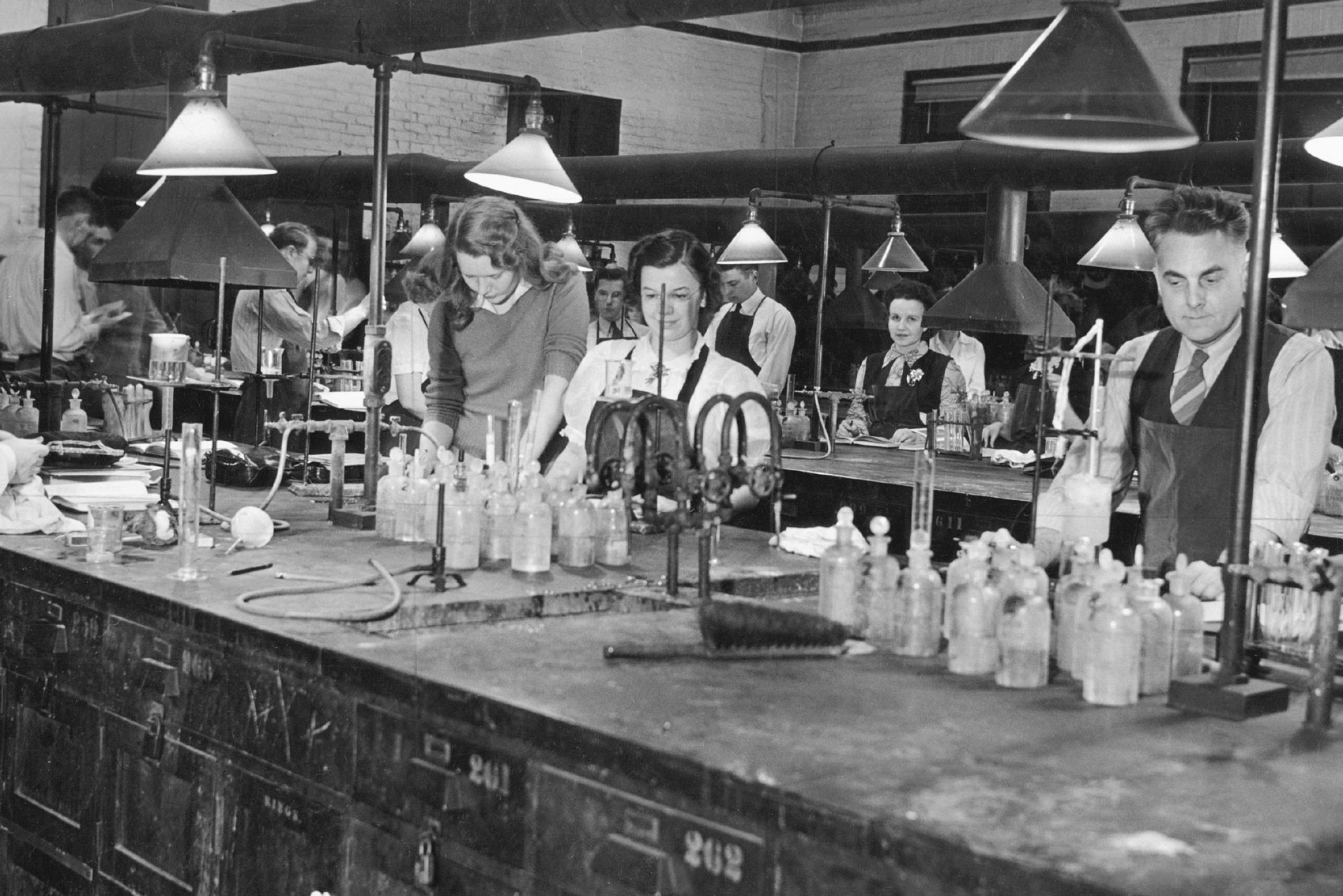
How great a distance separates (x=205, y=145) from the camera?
4.26m

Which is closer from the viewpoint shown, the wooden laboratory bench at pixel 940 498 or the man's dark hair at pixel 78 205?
the wooden laboratory bench at pixel 940 498

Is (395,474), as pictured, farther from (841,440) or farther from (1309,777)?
(841,440)

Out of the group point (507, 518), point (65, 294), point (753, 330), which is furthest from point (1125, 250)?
point (65, 294)

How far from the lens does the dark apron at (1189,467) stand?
362cm

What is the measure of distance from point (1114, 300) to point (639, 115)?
5.09 m

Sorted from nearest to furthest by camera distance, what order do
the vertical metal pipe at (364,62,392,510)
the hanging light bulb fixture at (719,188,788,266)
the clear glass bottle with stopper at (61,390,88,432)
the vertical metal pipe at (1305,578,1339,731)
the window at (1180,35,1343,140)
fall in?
the vertical metal pipe at (1305,578,1339,731), the vertical metal pipe at (364,62,392,510), the clear glass bottle with stopper at (61,390,88,432), the hanging light bulb fixture at (719,188,788,266), the window at (1180,35,1343,140)

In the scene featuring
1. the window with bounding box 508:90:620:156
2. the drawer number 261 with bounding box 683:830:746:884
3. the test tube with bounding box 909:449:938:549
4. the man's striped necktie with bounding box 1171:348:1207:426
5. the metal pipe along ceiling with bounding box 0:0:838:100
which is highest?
the window with bounding box 508:90:620:156

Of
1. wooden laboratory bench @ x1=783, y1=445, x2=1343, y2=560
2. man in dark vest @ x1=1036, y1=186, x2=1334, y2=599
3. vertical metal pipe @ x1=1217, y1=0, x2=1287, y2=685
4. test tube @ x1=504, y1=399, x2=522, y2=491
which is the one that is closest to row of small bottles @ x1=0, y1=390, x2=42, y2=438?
test tube @ x1=504, y1=399, x2=522, y2=491

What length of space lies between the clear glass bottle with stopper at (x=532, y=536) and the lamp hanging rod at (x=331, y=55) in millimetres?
1609

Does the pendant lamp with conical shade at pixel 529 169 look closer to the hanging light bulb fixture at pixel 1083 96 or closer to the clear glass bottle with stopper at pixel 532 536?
the clear glass bottle with stopper at pixel 532 536

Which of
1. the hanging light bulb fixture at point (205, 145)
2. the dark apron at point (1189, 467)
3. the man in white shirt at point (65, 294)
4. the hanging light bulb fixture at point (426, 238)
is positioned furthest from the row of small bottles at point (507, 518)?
the hanging light bulb fixture at point (426, 238)

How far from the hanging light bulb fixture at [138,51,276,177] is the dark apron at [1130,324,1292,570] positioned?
251cm

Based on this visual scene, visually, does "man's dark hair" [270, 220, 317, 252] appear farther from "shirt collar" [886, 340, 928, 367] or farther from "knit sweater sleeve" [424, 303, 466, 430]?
"knit sweater sleeve" [424, 303, 466, 430]

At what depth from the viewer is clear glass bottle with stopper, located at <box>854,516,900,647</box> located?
2740 mm
